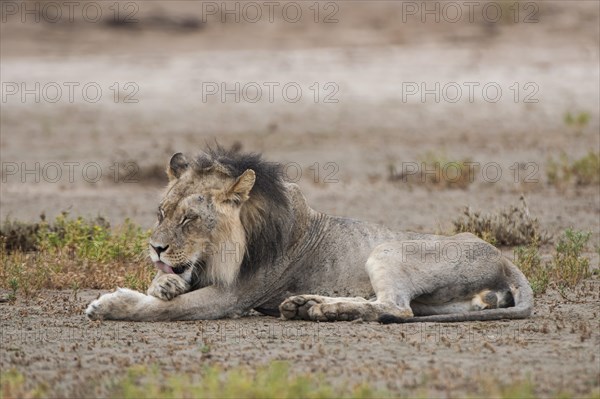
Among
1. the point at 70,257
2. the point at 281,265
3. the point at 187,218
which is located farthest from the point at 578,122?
the point at 187,218

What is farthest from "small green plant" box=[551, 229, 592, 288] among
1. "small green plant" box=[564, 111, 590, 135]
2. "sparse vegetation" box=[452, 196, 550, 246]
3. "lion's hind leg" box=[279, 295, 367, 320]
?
"small green plant" box=[564, 111, 590, 135]

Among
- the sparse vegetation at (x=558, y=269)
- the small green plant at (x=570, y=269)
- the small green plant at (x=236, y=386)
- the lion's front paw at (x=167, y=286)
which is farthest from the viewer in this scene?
the small green plant at (x=570, y=269)

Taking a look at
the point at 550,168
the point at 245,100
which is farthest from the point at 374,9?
the point at 550,168

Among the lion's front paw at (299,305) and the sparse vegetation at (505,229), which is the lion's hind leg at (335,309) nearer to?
the lion's front paw at (299,305)

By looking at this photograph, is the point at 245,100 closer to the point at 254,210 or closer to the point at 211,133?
the point at 211,133

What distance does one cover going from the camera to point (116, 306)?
8.75 m

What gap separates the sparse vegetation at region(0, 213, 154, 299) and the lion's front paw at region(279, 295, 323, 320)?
5.08 feet

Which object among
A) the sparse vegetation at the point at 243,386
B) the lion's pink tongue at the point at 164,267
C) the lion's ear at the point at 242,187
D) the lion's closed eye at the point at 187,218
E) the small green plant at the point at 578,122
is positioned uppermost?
the small green plant at the point at 578,122

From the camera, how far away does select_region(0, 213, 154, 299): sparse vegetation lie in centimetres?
1023

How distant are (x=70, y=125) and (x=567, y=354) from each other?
14995mm

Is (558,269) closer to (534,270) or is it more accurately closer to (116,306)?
(534,270)

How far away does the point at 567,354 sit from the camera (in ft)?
25.4

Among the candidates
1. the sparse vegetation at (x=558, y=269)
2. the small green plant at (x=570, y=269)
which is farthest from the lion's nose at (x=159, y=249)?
the small green plant at (x=570, y=269)

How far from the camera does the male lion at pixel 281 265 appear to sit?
8.77 m
